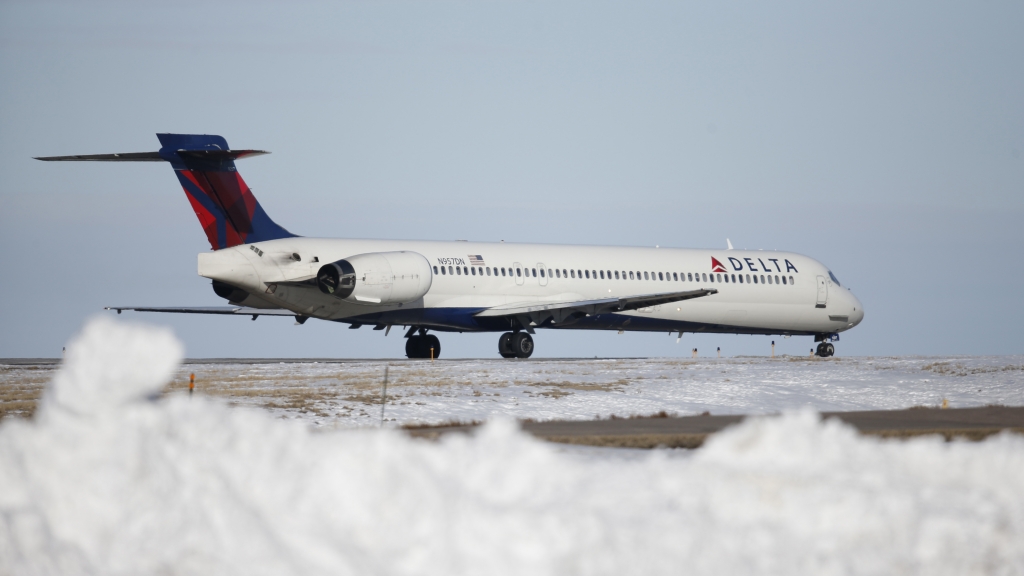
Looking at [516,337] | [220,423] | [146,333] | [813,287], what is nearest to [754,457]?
[220,423]

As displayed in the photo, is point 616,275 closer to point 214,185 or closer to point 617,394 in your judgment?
point 214,185

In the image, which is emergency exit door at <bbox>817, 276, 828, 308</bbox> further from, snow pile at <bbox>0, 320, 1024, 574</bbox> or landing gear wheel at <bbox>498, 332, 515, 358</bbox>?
snow pile at <bbox>0, 320, 1024, 574</bbox>

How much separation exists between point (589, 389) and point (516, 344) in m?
12.2

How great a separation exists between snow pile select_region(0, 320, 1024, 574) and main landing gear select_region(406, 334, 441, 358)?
2919 centimetres

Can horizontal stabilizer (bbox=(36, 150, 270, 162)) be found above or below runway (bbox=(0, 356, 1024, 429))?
above

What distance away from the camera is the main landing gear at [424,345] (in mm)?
36688

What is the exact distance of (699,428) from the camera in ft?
42.7

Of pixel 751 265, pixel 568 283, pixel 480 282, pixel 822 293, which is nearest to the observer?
pixel 480 282

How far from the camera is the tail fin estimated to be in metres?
29.8

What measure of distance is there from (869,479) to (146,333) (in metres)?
4.45

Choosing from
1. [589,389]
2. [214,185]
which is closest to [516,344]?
[214,185]

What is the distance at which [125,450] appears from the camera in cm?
614

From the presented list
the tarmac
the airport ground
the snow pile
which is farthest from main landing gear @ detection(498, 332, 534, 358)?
the snow pile

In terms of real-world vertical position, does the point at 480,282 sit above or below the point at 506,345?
above
